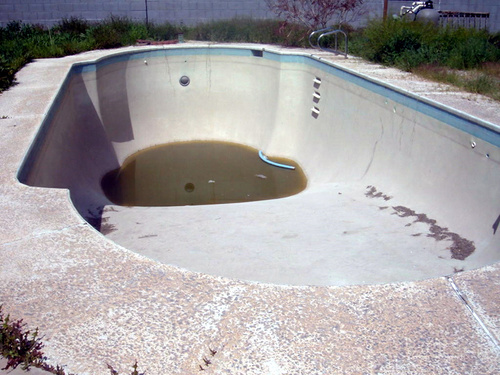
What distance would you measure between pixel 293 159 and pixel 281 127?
2.83 feet

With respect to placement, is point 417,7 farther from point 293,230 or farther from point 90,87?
point 293,230

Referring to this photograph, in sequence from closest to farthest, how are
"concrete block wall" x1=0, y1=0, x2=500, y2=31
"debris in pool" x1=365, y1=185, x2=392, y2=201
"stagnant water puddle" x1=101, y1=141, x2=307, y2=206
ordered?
"debris in pool" x1=365, y1=185, x2=392, y2=201 < "stagnant water puddle" x1=101, y1=141, x2=307, y2=206 < "concrete block wall" x1=0, y1=0, x2=500, y2=31

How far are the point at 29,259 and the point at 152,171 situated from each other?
4.98 metres

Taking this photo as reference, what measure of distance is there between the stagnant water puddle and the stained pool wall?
279mm

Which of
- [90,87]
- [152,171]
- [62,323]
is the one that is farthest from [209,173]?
[62,323]

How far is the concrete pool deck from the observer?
5.64 feet

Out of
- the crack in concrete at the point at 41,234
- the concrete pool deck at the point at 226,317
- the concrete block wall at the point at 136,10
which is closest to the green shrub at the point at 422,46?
the concrete block wall at the point at 136,10

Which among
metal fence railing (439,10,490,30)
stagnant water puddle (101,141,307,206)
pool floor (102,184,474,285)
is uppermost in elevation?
metal fence railing (439,10,490,30)

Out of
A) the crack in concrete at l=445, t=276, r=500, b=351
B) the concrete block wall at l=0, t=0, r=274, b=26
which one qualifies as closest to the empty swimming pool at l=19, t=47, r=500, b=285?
the crack in concrete at l=445, t=276, r=500, b=351

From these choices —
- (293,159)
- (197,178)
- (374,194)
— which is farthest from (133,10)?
(374,194)

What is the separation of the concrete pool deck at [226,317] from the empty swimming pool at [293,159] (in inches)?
48.9

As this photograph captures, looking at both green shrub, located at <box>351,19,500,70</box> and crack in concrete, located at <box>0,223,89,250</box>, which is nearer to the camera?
crack in concrete, located at <box>0,223,89,250</box>

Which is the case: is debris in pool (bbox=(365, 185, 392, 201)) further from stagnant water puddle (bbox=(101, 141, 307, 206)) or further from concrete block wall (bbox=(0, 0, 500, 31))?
concrete block wall (bbox=(0, 0, 500, 31))

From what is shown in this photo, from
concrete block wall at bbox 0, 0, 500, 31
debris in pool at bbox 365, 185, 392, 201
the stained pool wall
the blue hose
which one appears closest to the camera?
the stained pool wall
